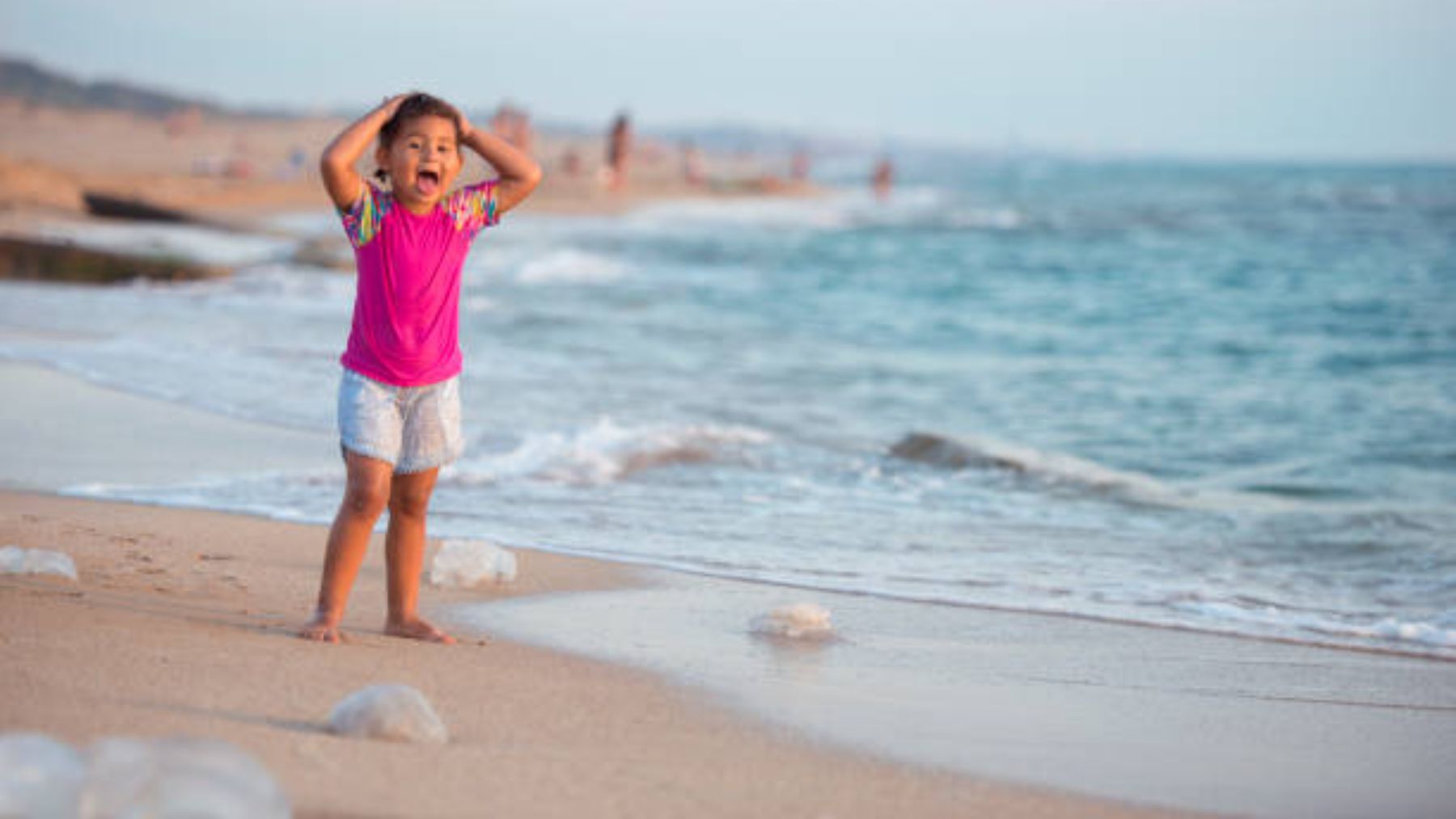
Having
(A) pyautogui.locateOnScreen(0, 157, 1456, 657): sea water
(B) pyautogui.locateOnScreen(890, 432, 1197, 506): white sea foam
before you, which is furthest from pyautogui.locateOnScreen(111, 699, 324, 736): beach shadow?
(B) pyautogui.locateOnScreen(890, 432, 1197, 506): white sea foam

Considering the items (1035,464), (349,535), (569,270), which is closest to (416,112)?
(349,535)

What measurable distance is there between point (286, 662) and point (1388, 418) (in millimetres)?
9100

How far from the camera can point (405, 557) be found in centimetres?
416

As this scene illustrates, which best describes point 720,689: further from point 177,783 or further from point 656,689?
point 177,783

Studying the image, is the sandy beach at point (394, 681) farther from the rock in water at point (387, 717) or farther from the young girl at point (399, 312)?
the young girl at point (399, 312)

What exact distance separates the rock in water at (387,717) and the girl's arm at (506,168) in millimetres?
1534

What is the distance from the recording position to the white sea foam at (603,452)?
23.5ft

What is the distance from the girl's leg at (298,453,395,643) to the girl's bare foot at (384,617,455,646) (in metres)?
0.18

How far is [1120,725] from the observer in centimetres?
373

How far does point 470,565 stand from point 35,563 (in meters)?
1.31

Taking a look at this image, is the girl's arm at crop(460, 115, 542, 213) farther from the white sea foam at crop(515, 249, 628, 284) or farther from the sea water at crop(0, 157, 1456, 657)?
the white sea foam at crop(515, 249, 628, 284)

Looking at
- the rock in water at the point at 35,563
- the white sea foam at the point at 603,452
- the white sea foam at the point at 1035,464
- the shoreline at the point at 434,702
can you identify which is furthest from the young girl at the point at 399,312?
the white sea foam at the point at 1035,464

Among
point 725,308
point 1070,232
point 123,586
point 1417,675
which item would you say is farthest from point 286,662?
point 1070,232

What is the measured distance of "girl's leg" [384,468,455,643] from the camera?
4109mm
